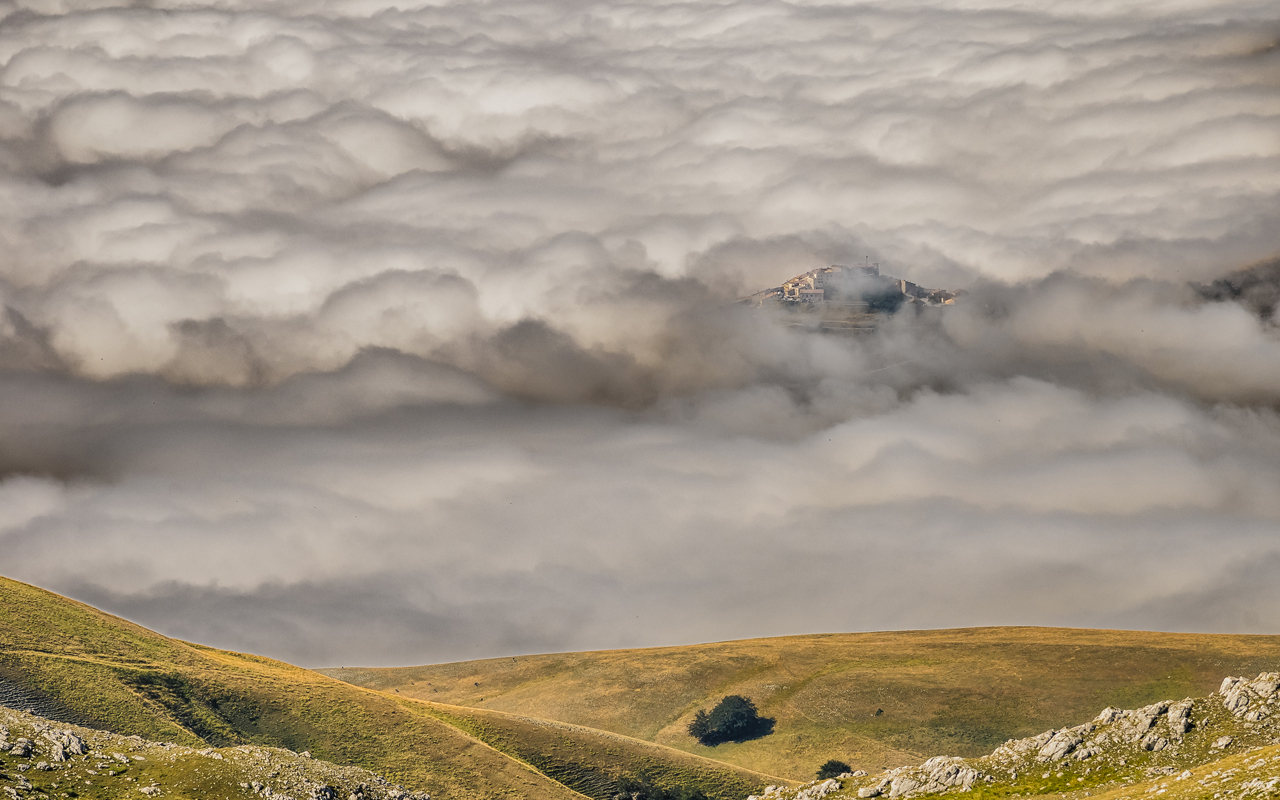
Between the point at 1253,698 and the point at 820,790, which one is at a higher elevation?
the point at 1253,698

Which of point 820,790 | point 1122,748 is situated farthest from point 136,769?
point 1122,748

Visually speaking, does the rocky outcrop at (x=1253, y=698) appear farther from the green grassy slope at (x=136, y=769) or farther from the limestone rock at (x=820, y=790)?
the green grassy slope at (x=136, y=769)

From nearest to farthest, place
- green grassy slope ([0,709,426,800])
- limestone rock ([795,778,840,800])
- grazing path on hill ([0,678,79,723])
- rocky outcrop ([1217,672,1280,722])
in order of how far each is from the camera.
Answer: rocky outcrop ([1217,672,1280,722]) → green grassy slope ([0,709,426,800]) → limestone rock ([795,778,840,800]) → grazing path on hill ([0,678,79,723])

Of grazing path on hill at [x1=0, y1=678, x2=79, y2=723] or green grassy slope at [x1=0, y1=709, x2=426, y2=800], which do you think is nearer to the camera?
green grassy slope at [x1=0, y1=709, x2=426, y2=800]

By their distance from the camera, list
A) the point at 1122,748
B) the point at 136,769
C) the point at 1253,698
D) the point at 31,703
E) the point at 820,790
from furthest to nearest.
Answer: the point at 31,703 < the point at 136,769 < the point at 820,790 < the point at 1122,748 < the point at 1253,698

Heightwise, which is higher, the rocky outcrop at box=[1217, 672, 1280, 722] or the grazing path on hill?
the grazing path on hill

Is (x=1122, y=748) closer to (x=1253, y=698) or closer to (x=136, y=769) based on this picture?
(x=1253, y=698)

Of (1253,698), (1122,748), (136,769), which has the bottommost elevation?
(1122,748)

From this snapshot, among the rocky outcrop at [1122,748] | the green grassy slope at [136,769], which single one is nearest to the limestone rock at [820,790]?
the rocky outcrop at [1122,748]

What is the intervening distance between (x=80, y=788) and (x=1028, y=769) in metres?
95.3

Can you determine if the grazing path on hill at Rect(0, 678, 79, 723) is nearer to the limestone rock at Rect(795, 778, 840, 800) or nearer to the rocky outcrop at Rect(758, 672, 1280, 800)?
the limestone rock at Rect(795, 778, 840, 800)

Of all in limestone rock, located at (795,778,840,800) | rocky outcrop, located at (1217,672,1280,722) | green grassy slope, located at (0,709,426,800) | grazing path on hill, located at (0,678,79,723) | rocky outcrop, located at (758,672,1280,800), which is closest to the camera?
rocky outcrop, located at (758,672,1280,800)

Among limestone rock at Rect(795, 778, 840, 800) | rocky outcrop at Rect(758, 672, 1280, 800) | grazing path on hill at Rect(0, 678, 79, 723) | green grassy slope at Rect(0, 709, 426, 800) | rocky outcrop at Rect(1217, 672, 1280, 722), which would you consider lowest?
limestone rock at Rect(795, 778, 840, 800)

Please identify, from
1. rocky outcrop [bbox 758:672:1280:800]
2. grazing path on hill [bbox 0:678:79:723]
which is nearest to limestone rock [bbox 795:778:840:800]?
rocky outcrop [bbox 758:672:1280:800]
